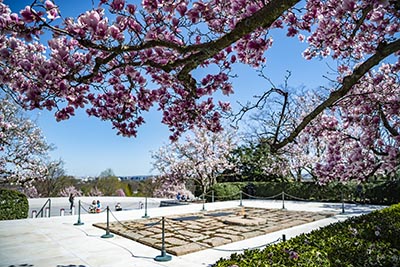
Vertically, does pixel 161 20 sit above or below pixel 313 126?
above

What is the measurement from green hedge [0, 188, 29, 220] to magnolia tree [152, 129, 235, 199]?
10770 millimetres

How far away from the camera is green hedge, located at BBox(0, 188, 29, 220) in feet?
35.5

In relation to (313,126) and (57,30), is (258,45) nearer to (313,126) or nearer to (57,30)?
(57,30)

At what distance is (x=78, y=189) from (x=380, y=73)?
2481 cm

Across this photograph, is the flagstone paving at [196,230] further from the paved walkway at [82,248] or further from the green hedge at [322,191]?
the green hedge at [322,191]

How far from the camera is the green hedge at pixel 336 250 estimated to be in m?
3.24

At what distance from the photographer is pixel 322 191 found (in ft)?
54.5

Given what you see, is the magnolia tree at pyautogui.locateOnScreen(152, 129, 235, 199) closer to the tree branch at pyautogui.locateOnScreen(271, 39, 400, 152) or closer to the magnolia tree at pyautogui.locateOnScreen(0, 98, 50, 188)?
the magnolia tree at pyautogui.locateOnScreen(0, 98, 50, 188)

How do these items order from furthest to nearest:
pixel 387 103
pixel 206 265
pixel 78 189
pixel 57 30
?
pixel 78 189 < pixel 206 265 < pixel 387 103 < pixel 57 30

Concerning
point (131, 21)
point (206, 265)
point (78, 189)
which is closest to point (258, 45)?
point (131, 21)

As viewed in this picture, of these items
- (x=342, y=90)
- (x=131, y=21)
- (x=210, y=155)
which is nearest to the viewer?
(x=131, y=21)

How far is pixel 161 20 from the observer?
3.19 m

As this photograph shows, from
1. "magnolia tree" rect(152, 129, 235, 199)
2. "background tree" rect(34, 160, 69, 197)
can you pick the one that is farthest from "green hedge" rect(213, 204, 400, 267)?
"background tree" rect(34, 160, 69, 197)

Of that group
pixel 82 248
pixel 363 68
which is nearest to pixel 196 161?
pixel 82 248
